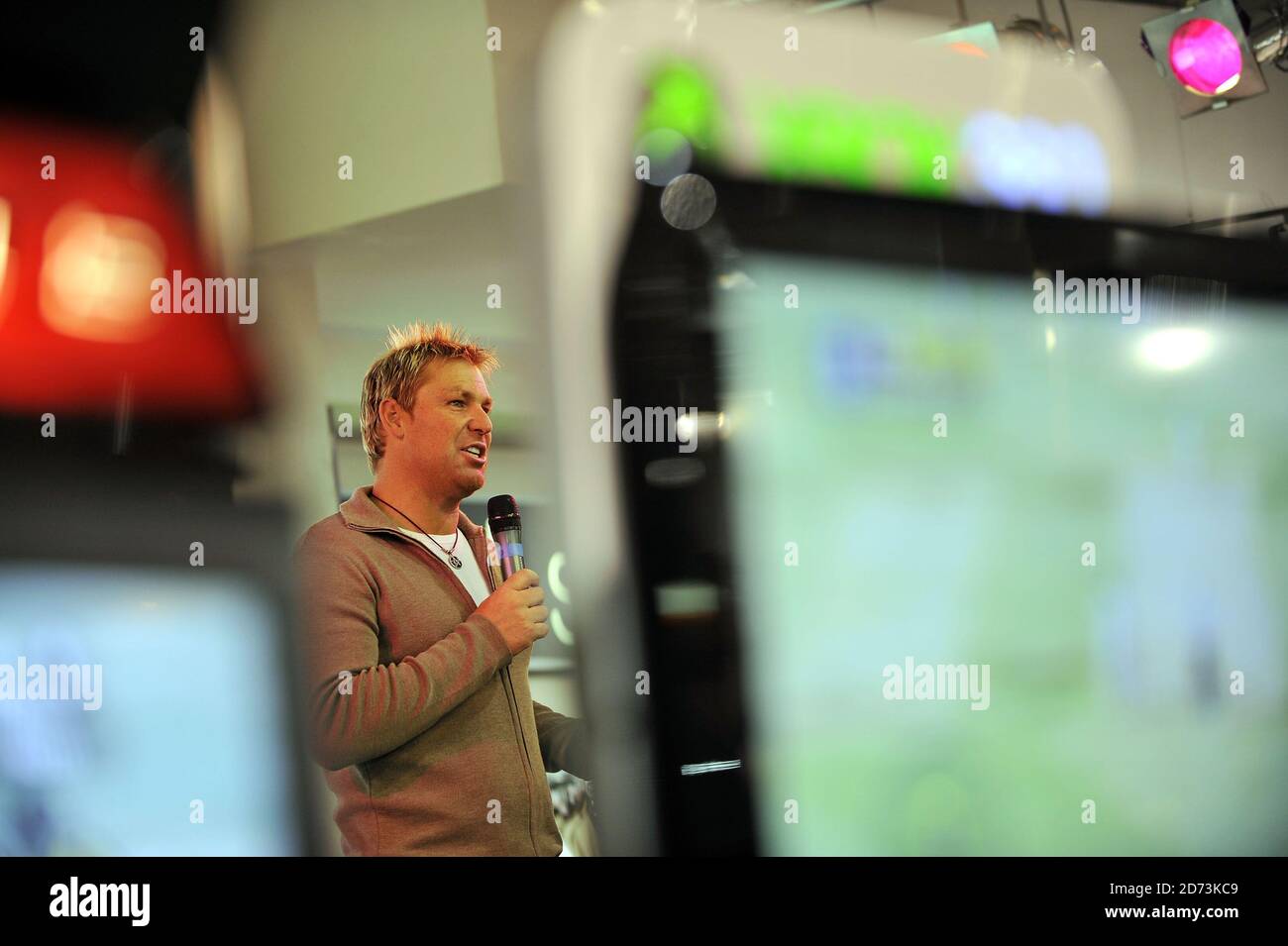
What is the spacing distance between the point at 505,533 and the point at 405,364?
457 mm

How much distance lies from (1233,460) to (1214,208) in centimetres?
69

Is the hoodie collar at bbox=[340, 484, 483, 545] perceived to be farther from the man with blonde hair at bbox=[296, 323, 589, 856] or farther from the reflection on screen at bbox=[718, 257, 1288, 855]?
the reflection on screen at bbox=[718, 257, 1288, 855]

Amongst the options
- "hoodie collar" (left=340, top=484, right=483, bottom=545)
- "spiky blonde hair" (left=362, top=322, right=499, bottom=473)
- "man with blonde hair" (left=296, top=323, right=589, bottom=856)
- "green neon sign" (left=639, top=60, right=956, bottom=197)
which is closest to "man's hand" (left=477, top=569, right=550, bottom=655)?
"man with blonde hair" (left=296, top=323, right=589, bottom=856)

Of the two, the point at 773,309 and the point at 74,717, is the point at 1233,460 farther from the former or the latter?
the point at 74,717

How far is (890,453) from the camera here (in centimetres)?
314

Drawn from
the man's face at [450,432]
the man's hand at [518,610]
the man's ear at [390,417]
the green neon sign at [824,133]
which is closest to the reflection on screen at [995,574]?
the green neon sign at [824,133]

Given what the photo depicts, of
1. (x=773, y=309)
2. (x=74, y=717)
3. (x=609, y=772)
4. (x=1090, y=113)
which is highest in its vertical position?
(x=1090, y=113)

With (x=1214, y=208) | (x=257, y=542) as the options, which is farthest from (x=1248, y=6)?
(x=257, y=542)

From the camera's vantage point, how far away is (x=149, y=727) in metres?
2.93

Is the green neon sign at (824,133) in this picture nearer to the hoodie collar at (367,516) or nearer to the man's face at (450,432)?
the man's face at (450,432)

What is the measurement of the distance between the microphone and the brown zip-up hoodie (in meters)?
0.06

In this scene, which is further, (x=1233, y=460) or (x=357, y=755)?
(x=1233, y=460)

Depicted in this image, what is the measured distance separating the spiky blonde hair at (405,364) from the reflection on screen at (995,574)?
63 centimetres
